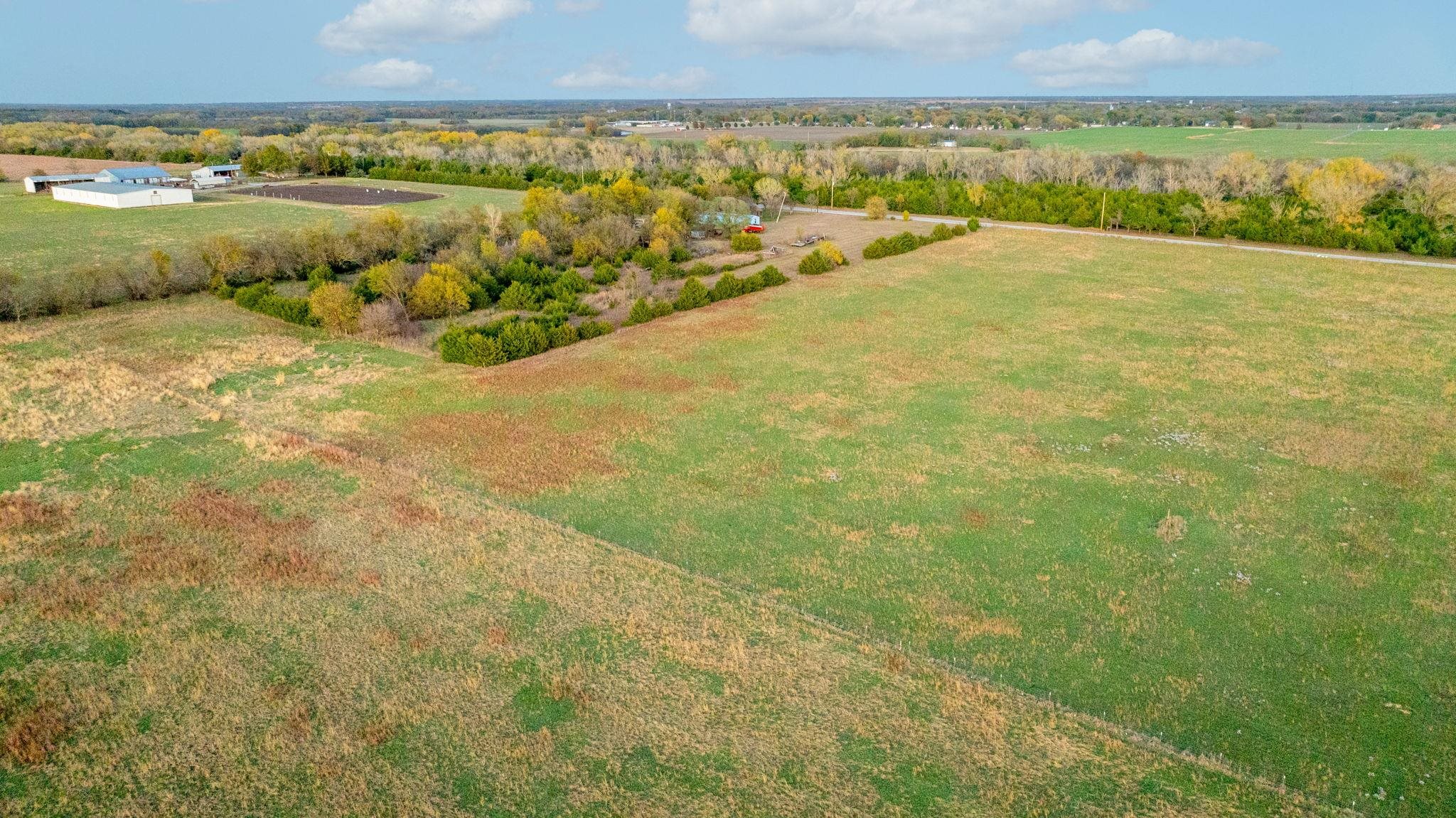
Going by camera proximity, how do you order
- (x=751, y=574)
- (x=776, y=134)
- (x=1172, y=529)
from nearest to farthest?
1. (x=751, y=574)
2. (x=1172, y=529)
3. (x=776, y=134)

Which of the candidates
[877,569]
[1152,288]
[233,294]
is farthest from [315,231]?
[1152,288]

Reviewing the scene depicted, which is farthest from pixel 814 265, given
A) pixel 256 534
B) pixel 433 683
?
pixel 433 683

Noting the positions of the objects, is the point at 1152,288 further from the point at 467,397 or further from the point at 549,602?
the point at 549,602

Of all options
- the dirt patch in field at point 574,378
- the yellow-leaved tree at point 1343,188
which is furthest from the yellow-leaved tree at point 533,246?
the yellow-leaved tree at point 1343,188

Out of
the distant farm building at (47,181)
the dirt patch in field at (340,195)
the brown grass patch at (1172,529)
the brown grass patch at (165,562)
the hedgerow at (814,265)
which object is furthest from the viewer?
the distant farm building at (47,181)

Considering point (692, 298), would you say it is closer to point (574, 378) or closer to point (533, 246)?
point (574, 378)

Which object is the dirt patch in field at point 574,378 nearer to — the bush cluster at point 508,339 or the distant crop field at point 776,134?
the bush cluster at point 508,339
